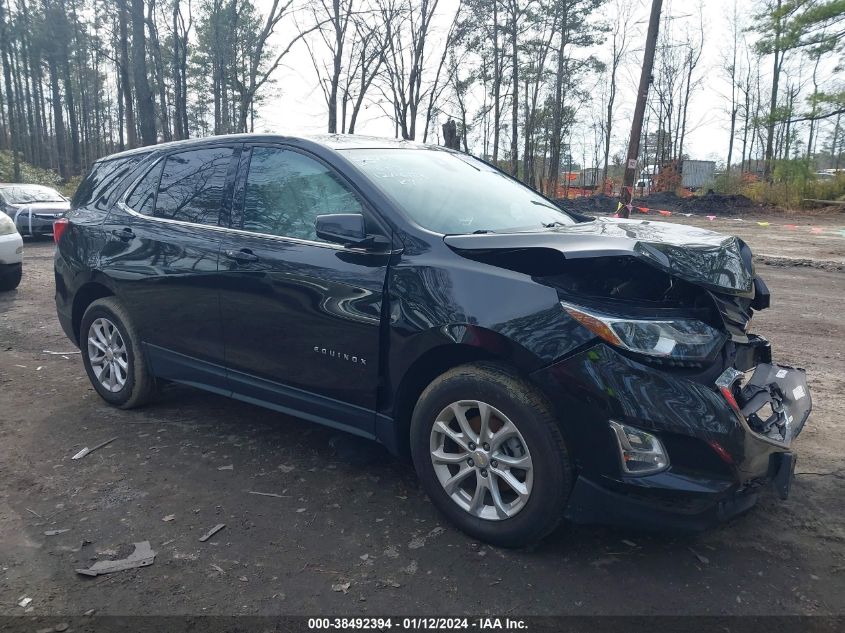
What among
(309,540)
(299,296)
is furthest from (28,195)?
(309,540)

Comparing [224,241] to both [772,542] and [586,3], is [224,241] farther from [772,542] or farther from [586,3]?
[586,3]

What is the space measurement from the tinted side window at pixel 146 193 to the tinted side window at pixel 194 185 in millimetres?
64

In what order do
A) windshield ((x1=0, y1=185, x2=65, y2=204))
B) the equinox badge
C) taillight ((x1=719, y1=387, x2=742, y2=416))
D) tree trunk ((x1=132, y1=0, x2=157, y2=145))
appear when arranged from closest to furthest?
taillight ((x1=719, y1=387, x2=742, y2=416)) < the equinox badge < windshield ((x1=0, y1=185, x2=65, y2=204)) < tree trunk ((x1=132, y1=0, x2=157, y2=145))

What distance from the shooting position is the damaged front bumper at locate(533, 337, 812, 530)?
2.52 m

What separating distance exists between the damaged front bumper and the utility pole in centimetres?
1324

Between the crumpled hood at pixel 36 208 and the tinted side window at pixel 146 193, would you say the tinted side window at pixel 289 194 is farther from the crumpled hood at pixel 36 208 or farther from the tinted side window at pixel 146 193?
the crumpled hood at pixel 36 208

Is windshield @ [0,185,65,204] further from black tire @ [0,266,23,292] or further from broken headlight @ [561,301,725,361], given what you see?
broken headlight @ [561,301,725,361]

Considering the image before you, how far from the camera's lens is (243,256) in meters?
3.78

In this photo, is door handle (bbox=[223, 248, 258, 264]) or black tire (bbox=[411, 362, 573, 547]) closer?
black tire (bbox=[411, 362, 573, 547])

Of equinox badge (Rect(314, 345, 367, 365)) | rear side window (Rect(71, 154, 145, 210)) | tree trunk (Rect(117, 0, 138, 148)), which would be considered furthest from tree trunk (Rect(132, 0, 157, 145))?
equinox badge (Rect(314, 345, 367, 365))

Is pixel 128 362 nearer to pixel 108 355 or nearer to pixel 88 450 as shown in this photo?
pixel 108 355

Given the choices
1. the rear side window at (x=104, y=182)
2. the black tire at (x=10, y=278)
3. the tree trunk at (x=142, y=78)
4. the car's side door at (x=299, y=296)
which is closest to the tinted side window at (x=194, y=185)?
the car's side door at (x=299, y=296)

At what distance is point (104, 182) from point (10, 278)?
19.6 ft

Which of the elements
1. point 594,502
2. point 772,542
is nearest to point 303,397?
point 594,502
